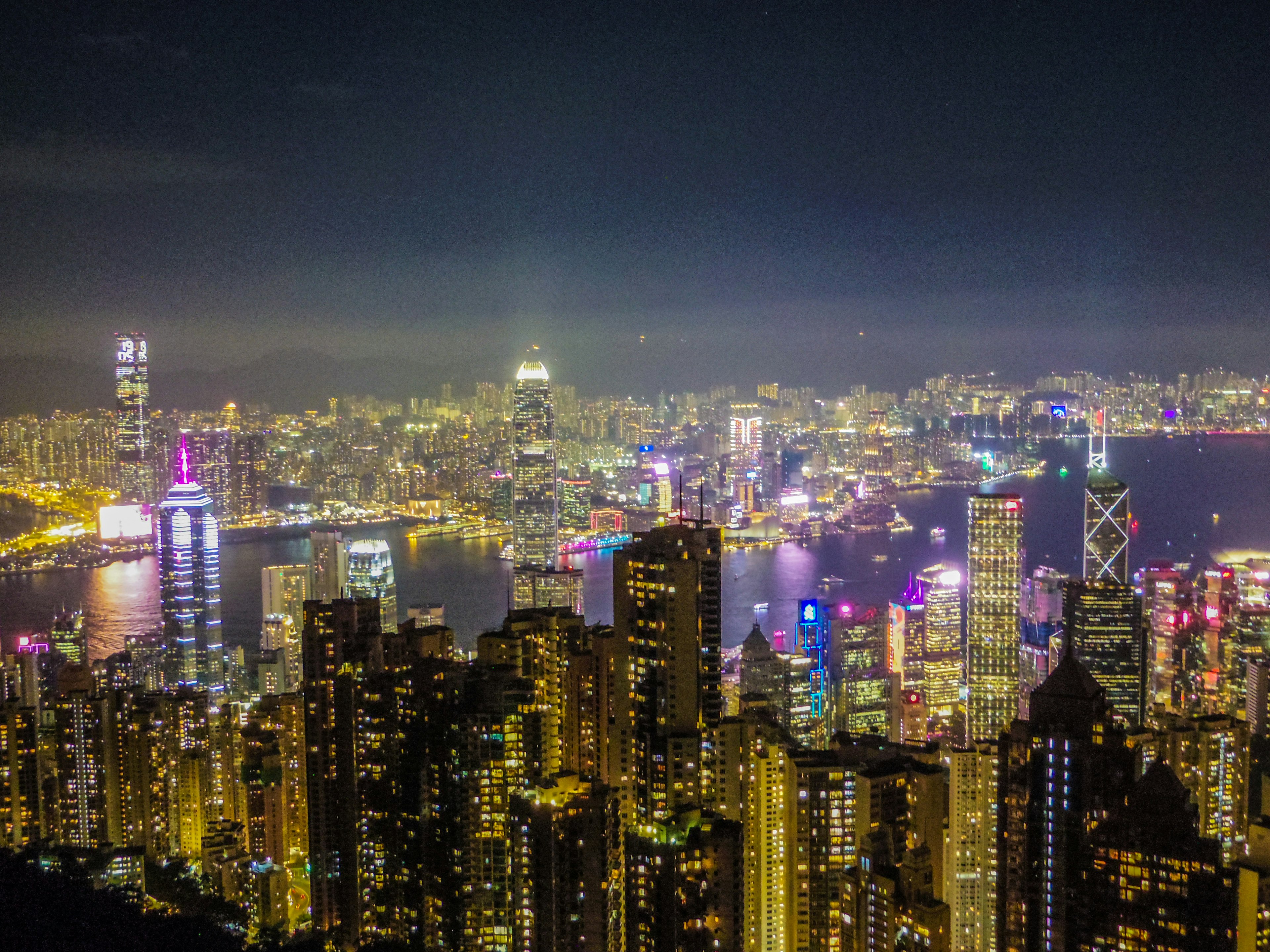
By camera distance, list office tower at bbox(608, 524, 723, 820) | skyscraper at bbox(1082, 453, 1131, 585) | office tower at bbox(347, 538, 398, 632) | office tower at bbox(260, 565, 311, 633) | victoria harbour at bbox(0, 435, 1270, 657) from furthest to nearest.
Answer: office tower at bbox(347, 538, 398, 632) → office tower at bbox(260, 565, 311, 633) → skyscraper at bbox(1082, 453, 1131, 585) → victoria harbour at bbox(0, 435, 1270, 657) → office tower at bbox(608, 524, 723, 820)

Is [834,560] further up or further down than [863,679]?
further up

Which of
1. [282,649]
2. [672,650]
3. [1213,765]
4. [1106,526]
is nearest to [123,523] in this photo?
[282,649]

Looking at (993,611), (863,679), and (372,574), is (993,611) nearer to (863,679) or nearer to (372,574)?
(863,679)

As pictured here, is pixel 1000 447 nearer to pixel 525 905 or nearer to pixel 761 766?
pixel 761 766

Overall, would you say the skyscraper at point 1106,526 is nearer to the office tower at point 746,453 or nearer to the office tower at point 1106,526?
the office tower at point 1106,526

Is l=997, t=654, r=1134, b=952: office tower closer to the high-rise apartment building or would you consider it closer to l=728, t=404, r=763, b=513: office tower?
l=728, t=404, r=763, b=513: office tower

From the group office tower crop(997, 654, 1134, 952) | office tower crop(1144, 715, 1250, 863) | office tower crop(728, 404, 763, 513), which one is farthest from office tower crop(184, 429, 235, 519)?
office tower crop(1144, 715, 1250, 863)
